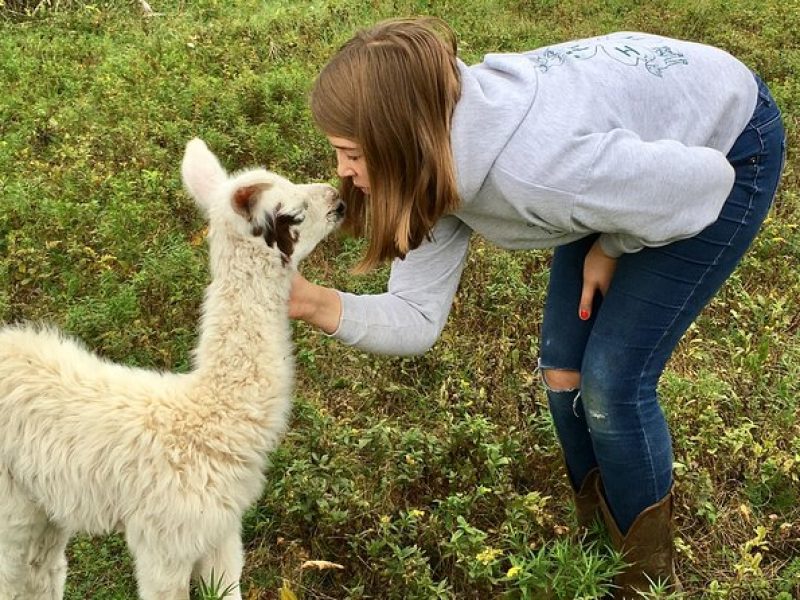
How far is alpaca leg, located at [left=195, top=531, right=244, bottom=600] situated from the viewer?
3.17 meters

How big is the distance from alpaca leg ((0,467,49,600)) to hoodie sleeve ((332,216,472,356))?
4.30ft

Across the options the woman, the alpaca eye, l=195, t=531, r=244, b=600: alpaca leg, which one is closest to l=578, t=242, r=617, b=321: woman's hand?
the woman

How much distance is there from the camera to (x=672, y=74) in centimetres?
268

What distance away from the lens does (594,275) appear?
304 centimetres

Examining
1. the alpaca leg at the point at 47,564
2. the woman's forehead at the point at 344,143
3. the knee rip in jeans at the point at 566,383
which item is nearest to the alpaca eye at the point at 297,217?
the woman's forehead at the point at 344,143

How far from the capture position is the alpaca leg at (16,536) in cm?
306

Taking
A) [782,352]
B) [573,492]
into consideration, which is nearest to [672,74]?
[573,492]

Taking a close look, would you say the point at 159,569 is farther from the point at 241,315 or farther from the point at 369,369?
the point at 369,369

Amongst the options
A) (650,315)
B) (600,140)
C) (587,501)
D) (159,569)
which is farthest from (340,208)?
(587,501)

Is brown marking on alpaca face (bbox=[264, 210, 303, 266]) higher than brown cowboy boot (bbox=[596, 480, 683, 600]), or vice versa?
brown marking on alpaca face (bbox=[264, 210, 303, 266])

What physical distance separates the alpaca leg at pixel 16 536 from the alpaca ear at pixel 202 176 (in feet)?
3.99

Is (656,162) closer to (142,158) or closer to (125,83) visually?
(142,158)

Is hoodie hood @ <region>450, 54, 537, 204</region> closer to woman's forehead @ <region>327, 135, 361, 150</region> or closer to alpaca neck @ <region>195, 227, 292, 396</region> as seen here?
woman's forehead @ <region>327, 135, 361, 150</region>

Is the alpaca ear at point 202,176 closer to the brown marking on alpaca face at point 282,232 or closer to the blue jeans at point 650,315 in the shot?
the brown marking on alpaca face at point 282,232
